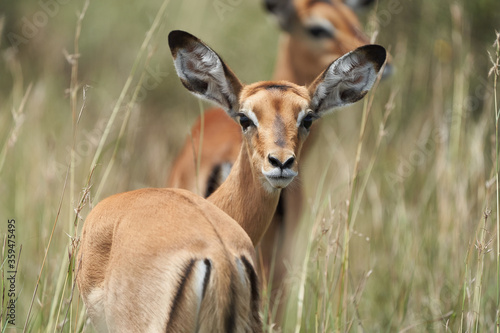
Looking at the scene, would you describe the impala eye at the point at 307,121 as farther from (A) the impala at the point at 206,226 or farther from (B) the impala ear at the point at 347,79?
(B) the impala ear at the point at 347,79

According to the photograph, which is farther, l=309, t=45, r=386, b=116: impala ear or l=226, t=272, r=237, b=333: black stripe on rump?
l=309, t=45, r=386, b=116: impala ear

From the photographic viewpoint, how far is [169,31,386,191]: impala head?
3.95 meters

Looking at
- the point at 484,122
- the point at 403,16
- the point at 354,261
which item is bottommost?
the point at 354,261

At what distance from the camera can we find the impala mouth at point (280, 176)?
3.78 m

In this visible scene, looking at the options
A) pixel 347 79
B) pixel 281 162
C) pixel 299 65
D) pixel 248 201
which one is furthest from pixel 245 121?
pixel 299 65

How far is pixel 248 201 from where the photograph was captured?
14.2ft

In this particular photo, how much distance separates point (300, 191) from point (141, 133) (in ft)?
14.5

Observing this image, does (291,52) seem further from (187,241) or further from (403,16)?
(187,241)

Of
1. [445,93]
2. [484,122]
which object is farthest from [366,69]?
[445,93]

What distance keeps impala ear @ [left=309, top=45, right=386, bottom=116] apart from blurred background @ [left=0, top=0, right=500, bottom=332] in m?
0.14

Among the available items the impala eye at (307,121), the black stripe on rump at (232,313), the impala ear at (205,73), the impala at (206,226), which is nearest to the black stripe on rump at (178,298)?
the impala at (206,226)

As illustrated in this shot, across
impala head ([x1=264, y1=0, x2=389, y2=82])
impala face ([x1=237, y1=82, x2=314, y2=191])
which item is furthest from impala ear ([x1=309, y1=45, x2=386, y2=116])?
impala head ([x1=264, y1=0, x2=389, y2=82])

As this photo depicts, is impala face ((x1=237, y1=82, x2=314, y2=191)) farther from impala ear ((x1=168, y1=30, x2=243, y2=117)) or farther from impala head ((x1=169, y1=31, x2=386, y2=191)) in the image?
impala ear ((x1=168, y1=30, x2=243, y2=117))

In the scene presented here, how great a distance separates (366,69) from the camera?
4543 mm
